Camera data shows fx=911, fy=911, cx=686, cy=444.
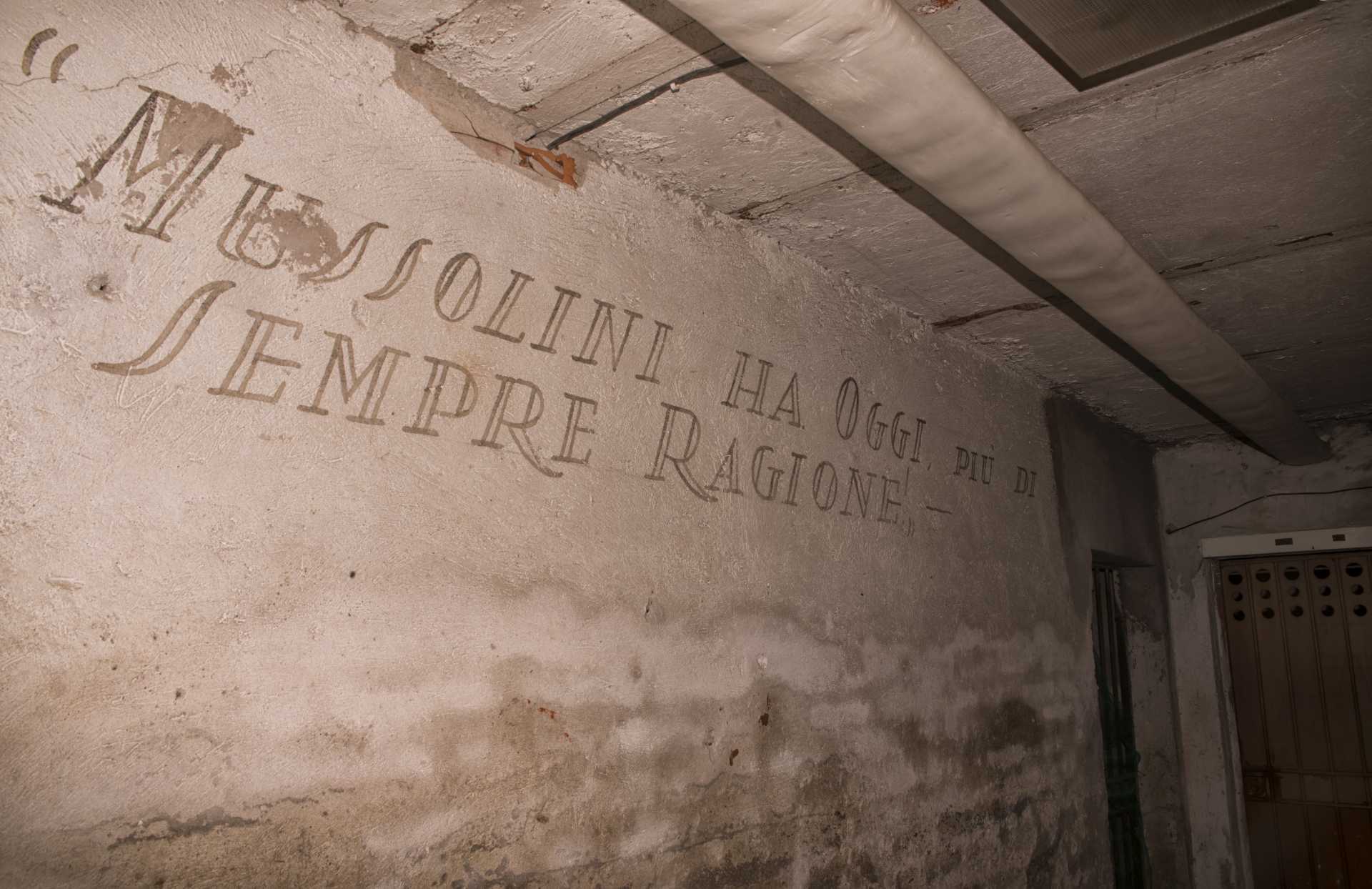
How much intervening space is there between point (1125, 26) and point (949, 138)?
41 centimetres

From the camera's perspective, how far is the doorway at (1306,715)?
443cm

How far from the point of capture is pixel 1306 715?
15.1 ft

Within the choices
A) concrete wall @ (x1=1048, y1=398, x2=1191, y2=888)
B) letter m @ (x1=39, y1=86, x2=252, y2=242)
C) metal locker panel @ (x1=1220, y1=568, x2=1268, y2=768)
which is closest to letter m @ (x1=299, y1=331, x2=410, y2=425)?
letter m @ (x1=39, y1=86, x2=252, y2=242)

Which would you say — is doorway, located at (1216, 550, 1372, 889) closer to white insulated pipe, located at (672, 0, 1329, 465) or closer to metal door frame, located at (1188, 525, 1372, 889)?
metal door frame, located at (1188, 525, 1372, 889)

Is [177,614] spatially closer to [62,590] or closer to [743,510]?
[62,590]

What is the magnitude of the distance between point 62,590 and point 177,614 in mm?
161

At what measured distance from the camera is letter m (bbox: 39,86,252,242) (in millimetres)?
1428

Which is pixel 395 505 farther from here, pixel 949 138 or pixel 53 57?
pixel 949 138

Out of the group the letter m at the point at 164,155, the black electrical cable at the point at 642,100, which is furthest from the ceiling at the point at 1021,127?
the letter m at the point at 164,155

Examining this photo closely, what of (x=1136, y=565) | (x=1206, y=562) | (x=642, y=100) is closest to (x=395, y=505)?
(x=642, y=100)

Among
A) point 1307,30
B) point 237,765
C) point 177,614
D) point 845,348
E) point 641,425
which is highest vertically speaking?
point 1307,30

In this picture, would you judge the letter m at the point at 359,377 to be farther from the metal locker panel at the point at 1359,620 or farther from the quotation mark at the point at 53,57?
the metal locker panel at the point at 1359,620

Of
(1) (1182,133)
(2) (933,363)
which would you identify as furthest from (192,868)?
(2) (933,363)

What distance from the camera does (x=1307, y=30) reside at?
178 cm
